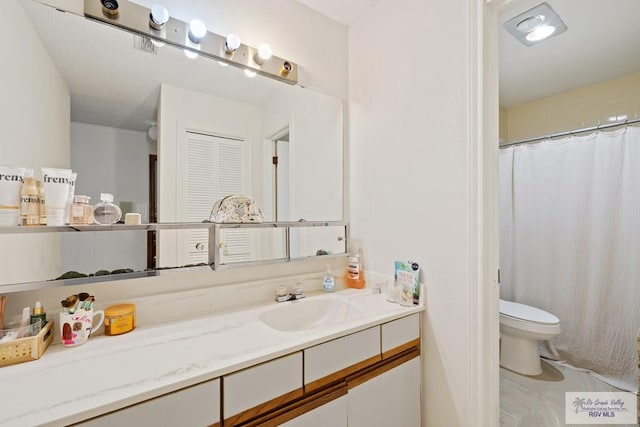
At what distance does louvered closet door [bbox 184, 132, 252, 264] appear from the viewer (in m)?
1.21

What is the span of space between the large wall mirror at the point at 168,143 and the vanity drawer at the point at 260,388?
1.90 ft

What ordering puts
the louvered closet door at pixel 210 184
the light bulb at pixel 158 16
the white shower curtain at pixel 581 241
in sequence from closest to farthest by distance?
the light bulb at pixel 158 16 < the louvered closet door at pixel 210 184 < the white shower curtain at pixel 581 241

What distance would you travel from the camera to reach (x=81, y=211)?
96 cm

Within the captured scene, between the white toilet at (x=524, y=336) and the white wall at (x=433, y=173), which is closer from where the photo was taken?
the white wall at (x=433, y=173)

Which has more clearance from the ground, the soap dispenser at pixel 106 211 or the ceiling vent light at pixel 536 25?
the ceiling vent light at pixel 536 25

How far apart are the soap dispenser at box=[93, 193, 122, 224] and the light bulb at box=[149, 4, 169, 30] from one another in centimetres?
71

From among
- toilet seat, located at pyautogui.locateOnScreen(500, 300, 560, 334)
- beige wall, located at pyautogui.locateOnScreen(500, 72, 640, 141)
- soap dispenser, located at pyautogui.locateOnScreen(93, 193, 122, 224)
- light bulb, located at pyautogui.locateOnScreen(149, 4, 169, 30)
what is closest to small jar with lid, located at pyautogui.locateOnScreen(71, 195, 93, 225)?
soap dispenser, located at pyautogui.locateOnScreen(93, 193, 122, 224)

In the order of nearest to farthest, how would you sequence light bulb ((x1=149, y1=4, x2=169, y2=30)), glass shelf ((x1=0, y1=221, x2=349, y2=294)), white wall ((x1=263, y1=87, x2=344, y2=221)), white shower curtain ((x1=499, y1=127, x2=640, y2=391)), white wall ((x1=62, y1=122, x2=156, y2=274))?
glass shelf ((x1=0, y1=221, x2=349, y2=294)) → white wall ((x1=62, y1=122, x2=156, y2=274)) → light bulb ((x1=149, y1=4, x2=169, y2=30)) → white wall ((x1=263, y1=87, x2=344, y2=221)) → white shower curtain ((x1=499, y1=127, x2=640, y2=391))

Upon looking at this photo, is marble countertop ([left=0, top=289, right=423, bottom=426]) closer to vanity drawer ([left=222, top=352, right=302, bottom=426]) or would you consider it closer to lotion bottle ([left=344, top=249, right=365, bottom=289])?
vanity drawer ([left=222, top=352, right=302, bottom=426])

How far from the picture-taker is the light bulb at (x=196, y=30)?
1201mm

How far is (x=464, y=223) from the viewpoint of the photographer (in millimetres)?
1166

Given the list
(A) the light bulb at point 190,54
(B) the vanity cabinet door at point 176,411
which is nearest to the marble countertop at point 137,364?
(B) the vanity cabinet door at point 176,411

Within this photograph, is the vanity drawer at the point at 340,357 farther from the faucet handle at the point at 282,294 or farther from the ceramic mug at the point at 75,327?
the ceramic mug at the point at 75,327

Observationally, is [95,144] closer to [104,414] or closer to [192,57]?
[192,57]
